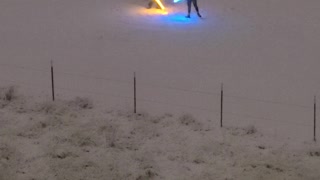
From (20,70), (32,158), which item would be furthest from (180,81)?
(32,158)

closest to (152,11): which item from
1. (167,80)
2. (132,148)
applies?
(167,80)

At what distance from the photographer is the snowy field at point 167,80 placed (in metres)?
10.2

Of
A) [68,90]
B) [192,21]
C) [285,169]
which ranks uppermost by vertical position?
[192,21]

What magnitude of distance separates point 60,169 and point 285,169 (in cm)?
288

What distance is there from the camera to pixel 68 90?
12750mm

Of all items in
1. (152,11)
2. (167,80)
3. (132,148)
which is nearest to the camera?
(132,148)

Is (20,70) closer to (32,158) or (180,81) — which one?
(180,81)

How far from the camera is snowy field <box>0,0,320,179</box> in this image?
402 inches

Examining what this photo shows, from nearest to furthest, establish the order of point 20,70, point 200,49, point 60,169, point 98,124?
point 60,169
point 98,124
point 20,70
point 200,49

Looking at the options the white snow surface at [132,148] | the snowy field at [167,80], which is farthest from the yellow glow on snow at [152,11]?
the white snow surface at [132,148]

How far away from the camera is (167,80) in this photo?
13.2 metres

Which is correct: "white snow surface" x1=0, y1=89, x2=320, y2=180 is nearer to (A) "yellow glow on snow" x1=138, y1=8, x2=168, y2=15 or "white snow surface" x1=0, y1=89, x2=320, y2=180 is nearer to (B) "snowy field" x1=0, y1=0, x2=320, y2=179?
(B) "snowy field" x1=0, y1=0, x2=320, y2=179

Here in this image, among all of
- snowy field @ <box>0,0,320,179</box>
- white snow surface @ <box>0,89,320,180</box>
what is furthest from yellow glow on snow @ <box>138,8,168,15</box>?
white snow surface @ <box>0,89,320,180</box>

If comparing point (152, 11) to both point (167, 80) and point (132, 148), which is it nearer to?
point (167, 80)
